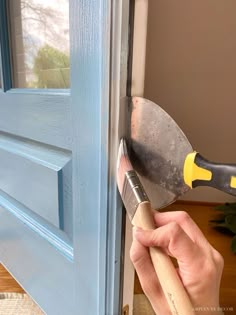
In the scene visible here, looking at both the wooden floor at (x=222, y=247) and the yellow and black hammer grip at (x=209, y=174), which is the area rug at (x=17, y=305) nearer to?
the wooden floor at (x=222, y=247)

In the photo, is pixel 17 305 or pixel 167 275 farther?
pixel 17 305

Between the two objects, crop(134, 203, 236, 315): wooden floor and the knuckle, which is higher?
the knuckle

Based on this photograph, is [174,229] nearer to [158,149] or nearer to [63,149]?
[158,149]

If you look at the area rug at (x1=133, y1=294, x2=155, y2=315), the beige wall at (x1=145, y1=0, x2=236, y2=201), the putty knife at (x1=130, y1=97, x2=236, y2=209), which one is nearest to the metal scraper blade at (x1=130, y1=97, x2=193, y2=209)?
the putty knife at (x1=130, y1=97, x2=236, y2=209)

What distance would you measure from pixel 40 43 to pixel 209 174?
1.61 feet

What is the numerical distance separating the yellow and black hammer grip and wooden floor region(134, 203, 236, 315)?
66 cm

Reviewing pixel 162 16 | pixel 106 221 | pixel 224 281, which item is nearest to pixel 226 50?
pixel 162 16

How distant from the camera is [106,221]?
45cm

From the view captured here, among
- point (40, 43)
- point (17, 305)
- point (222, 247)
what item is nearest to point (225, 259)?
point (222, 247)

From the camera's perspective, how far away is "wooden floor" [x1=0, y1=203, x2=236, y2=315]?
88 centimetres

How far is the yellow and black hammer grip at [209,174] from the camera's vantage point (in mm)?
328

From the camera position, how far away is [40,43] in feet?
2.01

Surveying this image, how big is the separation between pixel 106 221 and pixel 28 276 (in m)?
0.41

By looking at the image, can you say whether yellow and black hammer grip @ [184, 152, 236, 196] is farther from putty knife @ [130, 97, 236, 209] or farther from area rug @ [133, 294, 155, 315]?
area rug @ [133, 294, 155, 315]
